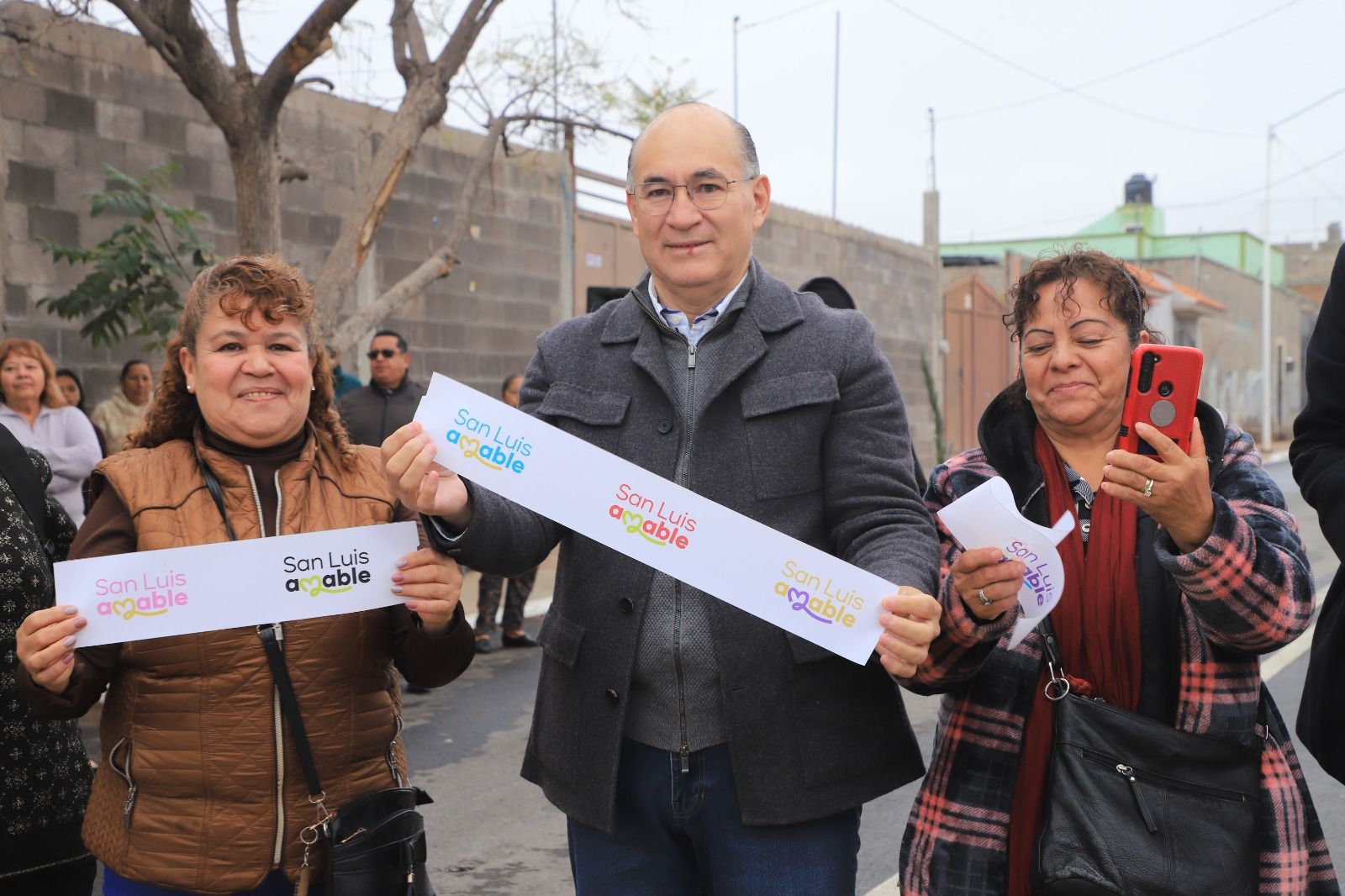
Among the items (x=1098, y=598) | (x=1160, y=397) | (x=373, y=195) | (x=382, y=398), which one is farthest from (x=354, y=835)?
(x=373, y=195)

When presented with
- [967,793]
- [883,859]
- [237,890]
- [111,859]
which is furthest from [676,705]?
[883,859]

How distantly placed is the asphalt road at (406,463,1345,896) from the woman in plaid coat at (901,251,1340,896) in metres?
2.15

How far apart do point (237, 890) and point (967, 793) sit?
4.54 feet

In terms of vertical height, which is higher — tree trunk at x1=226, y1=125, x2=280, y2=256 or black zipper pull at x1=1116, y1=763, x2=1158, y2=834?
tree trunk at x1=226, y1=125, x2=280, y2=256

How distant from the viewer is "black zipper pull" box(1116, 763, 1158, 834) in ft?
7.59

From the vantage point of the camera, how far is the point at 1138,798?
2328 millimetres

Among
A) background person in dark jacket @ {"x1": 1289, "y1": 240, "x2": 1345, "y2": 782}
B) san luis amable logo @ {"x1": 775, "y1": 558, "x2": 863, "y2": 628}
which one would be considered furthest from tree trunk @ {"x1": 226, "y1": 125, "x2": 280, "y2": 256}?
background person in dark jacket @ {"x1": 1289, "y1": 240, "x2": 1345, "y2": 782}

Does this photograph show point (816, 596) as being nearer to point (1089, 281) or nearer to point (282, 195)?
point (1089, 281)

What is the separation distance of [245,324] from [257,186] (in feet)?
21.1

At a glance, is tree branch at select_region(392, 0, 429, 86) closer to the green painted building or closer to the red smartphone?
the red smartphone

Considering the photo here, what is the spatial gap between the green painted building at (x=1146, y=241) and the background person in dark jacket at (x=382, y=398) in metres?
37.8

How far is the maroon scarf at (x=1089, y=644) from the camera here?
246 centimetres

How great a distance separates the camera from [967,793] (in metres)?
2.53

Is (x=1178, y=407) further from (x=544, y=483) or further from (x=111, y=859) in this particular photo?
(x=111, y=859)
